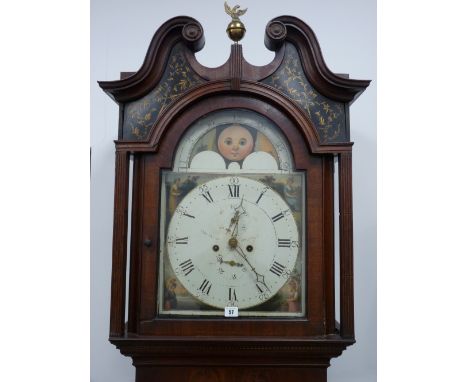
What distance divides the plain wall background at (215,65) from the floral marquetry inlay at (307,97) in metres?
0.42

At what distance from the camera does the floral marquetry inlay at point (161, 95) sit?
1297 mm

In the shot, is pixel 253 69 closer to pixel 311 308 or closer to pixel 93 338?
pixel 311 308

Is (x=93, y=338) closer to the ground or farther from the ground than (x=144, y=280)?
closer to the ground

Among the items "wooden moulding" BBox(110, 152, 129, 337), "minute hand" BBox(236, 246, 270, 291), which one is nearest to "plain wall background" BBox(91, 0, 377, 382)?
"wooden moulding" BBox(110, 152, 129, 337)

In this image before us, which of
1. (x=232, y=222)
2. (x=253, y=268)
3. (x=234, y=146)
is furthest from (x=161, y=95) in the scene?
(x=253, y=268)

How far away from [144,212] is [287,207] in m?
0.39

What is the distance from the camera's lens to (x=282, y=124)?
130 cm

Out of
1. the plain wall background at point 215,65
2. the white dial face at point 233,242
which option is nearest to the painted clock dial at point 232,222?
the white dial face at point 233,242

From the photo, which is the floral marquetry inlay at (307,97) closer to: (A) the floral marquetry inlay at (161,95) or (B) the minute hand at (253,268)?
(A) the floral marquetry inlay at (161,95)

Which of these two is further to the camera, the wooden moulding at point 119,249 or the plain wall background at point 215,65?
the plain wall background at point 215,65

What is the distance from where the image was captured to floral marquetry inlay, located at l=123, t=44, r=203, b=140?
1297 mm

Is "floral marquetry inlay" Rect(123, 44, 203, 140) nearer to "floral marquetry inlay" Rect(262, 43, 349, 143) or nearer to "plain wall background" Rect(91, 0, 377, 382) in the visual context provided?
"floral marquetry inlay" Rect(262, 43, 349, 143)

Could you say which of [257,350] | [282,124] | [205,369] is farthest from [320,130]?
[205,369]

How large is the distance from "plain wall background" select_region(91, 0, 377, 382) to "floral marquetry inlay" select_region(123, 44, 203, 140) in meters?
0.42
